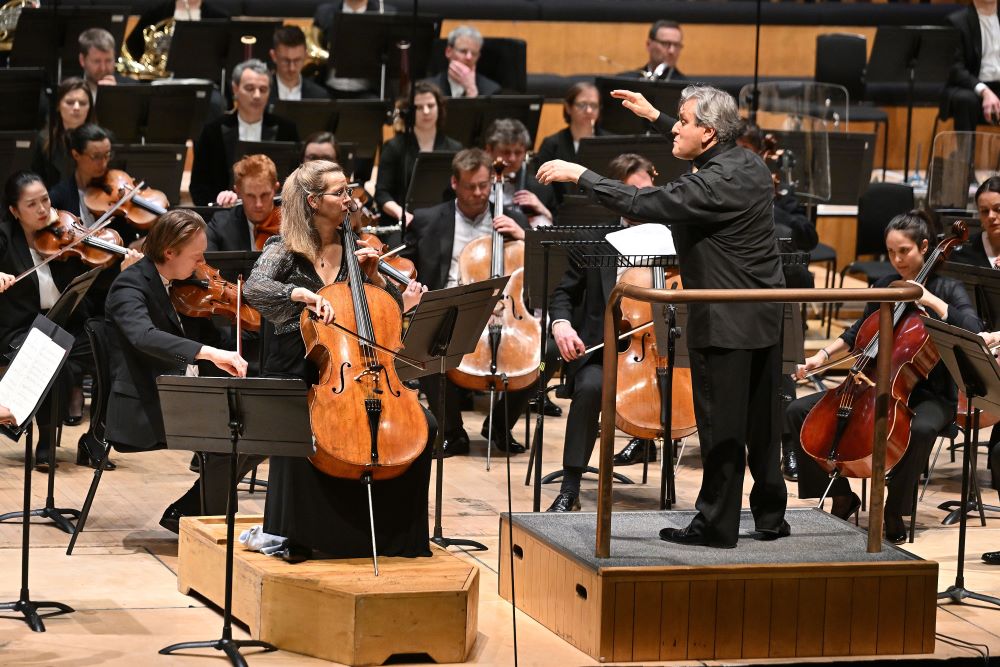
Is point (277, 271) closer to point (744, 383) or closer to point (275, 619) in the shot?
point (275, 619)

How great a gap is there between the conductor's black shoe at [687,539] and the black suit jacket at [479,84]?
4452mm

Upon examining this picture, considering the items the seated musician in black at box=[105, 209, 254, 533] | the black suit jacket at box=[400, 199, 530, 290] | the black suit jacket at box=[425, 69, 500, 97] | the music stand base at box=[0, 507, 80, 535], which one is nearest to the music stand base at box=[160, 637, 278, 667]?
the seated musician in black at box=[105, 209, 254, 533]

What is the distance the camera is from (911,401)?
5.17 meters

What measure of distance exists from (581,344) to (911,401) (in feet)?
3.77

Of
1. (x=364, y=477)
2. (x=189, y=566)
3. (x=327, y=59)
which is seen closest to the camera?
(x=364, y=477)

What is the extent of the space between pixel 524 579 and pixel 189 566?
94cm

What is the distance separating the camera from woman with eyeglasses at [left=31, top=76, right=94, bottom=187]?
668 cm

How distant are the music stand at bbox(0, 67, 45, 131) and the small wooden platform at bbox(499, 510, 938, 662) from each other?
161 inches

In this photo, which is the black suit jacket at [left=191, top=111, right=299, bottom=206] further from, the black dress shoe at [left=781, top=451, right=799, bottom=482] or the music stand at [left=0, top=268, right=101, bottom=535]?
the black dress shoe at [left=781, top=451, right=799, bottom=482]

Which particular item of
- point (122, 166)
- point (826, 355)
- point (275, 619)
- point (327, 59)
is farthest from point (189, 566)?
point (327, 59)

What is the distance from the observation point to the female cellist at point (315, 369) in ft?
13.2

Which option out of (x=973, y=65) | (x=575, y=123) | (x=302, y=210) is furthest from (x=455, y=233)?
(x=973, y=65)

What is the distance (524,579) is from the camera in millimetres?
4152

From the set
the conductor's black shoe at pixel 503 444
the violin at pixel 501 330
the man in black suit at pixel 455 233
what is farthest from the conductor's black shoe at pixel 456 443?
the violin at pixel 501 330
